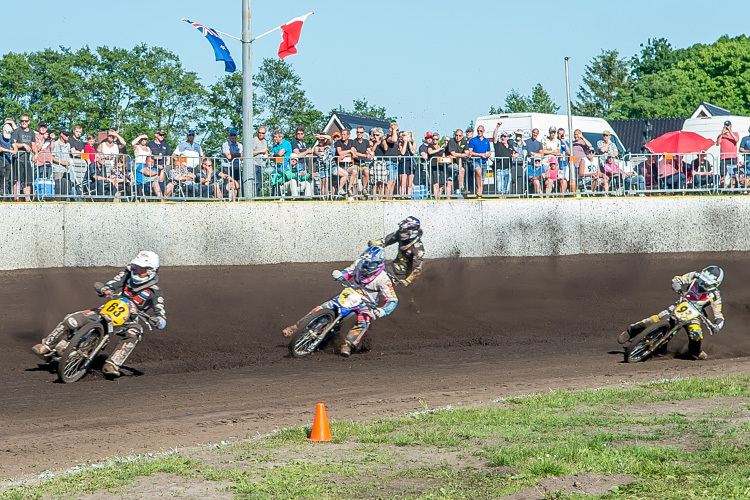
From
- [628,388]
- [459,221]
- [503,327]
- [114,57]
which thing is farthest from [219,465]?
[114,57]

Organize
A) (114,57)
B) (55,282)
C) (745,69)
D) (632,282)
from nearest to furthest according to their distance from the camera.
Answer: (55,282)
(632,282)
(114,57)
(745,69)

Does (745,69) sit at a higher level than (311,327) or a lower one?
higher

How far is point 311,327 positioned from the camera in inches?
556

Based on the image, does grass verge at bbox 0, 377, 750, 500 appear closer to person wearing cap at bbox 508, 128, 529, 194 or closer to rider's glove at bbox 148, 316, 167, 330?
rider's glove at bbox 148, 316, 167, 330

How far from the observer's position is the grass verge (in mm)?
6836

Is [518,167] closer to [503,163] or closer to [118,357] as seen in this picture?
[503,163]

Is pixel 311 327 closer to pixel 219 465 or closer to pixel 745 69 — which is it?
pixel 219 465

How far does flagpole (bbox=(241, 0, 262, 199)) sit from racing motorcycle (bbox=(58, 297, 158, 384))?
8245mm

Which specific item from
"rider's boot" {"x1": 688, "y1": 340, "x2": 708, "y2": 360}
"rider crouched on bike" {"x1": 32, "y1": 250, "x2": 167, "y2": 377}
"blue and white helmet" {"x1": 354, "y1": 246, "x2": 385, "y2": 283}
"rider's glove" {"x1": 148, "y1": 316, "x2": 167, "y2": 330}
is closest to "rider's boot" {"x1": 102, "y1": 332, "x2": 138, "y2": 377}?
"rider crouched on bike" {"x1": 32, "y1": 250, "x2": 167, "y2": 377}

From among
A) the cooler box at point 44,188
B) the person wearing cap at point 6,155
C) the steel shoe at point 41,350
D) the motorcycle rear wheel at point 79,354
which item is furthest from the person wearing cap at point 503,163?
the steel shoe at point 41,350

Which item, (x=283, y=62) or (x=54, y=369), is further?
(x=283, y=62)

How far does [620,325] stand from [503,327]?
2241 mm

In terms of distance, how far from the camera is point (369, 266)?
49.1ft

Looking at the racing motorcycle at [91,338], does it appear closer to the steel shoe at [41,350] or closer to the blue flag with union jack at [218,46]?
the steel shoe at [41,350]
